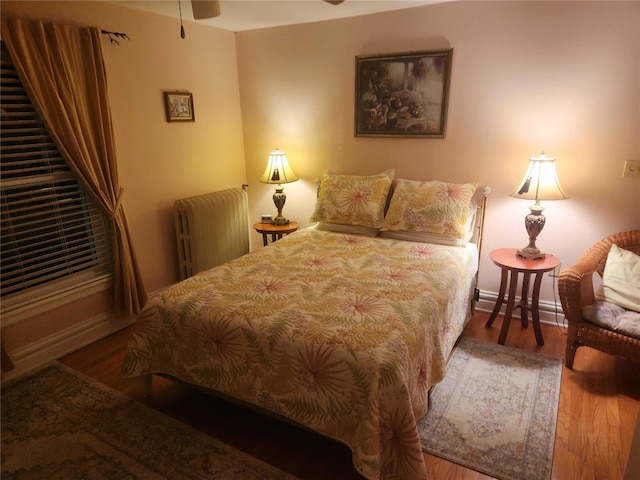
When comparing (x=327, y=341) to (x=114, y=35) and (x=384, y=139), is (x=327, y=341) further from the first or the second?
(x=114, y=35)

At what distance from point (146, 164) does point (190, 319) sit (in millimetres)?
1694

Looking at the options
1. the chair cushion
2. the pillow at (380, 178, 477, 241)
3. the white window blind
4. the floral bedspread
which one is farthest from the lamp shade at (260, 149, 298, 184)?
the chair cushion

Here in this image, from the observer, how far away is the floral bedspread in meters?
1.57

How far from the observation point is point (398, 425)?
1.57m

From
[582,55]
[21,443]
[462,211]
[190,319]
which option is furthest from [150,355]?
[582,55]

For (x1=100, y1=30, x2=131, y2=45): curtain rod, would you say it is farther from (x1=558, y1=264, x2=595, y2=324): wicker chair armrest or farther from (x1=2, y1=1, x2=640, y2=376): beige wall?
(x1=558, y1=264, x2=595, y2=324): wicker chair armrest

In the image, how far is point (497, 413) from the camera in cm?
209

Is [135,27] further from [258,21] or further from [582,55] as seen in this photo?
[582,55]

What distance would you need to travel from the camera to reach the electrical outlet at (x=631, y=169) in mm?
2539

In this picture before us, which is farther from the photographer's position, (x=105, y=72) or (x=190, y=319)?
(x=105, y=72)

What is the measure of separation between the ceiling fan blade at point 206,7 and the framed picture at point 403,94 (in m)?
1.42

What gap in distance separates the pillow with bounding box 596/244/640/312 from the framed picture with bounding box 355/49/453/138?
4.67ft

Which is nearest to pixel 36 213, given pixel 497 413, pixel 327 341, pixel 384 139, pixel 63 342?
pixel 63 342

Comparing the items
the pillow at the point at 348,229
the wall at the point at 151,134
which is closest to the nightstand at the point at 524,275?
the pillow at the point at 348,229
